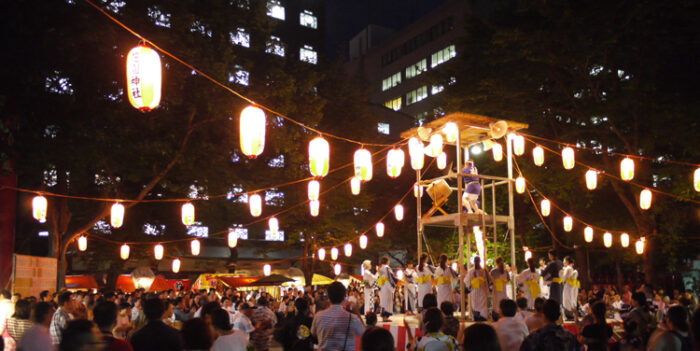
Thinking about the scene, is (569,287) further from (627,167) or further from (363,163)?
(363,163)

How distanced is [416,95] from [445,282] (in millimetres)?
39630

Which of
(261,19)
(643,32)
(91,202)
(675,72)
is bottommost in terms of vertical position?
(91,202)

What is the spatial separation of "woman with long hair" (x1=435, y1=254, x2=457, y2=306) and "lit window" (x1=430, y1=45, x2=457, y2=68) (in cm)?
3421

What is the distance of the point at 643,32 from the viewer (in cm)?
1684

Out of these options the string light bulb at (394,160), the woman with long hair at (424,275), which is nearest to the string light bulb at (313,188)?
the string light bulb at (394,160)

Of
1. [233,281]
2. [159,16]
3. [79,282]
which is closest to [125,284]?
[79,282]

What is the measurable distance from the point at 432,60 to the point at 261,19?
2813cm

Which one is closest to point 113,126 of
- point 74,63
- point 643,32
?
point 74,63

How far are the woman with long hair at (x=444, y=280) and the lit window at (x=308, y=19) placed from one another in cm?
3810

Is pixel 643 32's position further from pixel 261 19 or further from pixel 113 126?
pixel 113 126

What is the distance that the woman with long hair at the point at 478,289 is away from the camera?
40.7ft

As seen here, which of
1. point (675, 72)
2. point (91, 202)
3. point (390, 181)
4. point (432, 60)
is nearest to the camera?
point (675, 72)

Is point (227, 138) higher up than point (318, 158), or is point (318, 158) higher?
point (227, 138)

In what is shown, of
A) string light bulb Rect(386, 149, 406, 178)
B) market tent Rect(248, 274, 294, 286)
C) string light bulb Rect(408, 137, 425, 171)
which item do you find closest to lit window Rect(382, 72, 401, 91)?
market tent Rect(248, 274, 294, 286)
